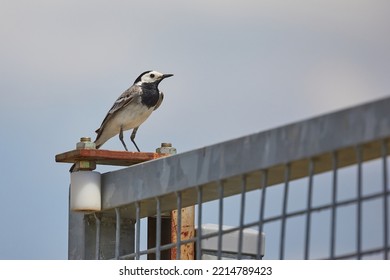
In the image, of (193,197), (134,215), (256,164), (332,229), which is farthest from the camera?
(134,215)

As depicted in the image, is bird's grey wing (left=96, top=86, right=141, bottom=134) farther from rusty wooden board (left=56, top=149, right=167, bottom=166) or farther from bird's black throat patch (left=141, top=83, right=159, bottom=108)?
rusty wooden board (left=56, top=149, right=167, bottom=166)

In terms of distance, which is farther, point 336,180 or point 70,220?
point 70,220

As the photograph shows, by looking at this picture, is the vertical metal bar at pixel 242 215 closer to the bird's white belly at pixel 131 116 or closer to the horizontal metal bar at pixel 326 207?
the horizontal metal bar at pixel 326 207

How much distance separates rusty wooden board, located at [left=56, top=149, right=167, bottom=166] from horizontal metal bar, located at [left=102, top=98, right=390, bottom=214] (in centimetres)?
18

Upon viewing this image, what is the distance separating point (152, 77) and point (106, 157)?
5234 mm

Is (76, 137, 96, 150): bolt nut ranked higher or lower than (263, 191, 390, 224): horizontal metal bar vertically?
higher

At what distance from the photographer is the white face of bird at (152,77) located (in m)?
14.4

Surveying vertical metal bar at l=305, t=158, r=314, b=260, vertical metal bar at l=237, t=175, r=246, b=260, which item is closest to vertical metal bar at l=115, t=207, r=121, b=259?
vertical metal bar at l=237, t=175, r=246, b=260

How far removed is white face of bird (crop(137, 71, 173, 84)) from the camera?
1439 centimetres

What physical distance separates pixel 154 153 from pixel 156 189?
1.14 m

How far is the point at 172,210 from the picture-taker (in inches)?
351
